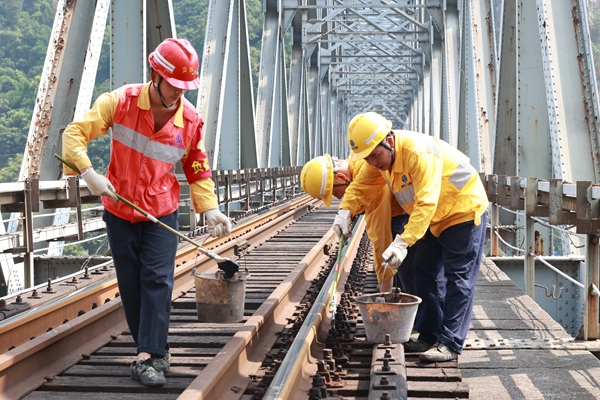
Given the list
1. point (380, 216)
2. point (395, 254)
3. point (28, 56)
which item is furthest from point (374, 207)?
point (28, 56)

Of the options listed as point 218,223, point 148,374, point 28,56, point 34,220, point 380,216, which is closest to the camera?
point 148,374

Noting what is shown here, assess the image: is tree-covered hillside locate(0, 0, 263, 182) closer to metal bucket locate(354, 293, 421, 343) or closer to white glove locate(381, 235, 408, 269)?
metal bucket locate(354, 293, 421, 343)

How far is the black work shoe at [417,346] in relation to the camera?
215 inches

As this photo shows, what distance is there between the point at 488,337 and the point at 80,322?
9.01ft

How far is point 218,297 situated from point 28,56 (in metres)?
65.4

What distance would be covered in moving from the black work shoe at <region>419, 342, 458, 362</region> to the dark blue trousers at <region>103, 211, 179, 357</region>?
4.85 ft

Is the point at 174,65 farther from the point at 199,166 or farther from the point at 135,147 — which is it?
the point at 199,166

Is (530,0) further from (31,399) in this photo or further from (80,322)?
(31,399)

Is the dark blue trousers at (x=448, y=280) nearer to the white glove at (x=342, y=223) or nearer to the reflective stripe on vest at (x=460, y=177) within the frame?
the reflective stripe on vest at (x=460, y=177)

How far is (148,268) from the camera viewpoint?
477cm

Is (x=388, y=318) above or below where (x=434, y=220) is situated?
below

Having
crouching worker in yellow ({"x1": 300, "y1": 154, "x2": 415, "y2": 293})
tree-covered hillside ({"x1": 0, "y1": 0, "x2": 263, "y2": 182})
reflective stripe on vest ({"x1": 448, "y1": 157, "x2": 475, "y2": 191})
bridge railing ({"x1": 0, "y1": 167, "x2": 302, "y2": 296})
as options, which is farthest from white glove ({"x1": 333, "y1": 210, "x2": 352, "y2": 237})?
tree-covered hillside ({"x1": 0, "y1": 0, "x2": 263, "y2": 182})

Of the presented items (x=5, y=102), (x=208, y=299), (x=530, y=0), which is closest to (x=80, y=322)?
(x=208, y=299)

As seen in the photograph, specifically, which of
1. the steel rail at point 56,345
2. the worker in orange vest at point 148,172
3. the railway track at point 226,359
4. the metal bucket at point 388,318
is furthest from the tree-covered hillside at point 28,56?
the worker in orange vest at point 148,172
